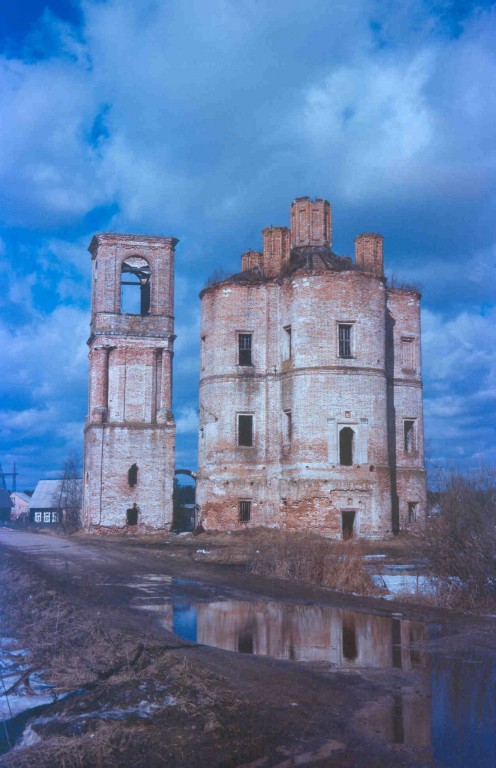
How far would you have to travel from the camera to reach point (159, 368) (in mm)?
40062

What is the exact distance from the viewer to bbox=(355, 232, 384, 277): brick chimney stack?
36.9m

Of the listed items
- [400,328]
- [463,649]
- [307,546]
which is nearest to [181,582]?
[307,546]

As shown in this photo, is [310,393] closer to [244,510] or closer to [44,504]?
[244,510]

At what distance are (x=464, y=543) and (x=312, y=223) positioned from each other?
88.2 feet

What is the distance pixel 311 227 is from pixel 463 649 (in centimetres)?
3014

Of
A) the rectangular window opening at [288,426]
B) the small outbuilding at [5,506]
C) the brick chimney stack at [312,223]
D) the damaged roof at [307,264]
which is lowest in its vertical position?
the small outbuilding at [5,506]

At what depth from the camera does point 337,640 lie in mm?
11203

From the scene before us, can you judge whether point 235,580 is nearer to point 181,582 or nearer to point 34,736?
point 181,582

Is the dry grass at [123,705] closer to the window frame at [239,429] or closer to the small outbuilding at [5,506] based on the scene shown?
the window frame at [239,429]

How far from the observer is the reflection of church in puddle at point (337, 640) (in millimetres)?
7301

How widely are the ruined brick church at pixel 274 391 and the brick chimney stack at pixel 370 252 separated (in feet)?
0.23

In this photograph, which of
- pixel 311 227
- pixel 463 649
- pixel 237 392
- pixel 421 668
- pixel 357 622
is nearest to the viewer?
pixel 421 668

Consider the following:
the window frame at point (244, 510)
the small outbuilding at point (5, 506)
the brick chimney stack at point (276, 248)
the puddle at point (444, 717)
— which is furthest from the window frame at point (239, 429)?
the small outbuilding at point (5, 506)

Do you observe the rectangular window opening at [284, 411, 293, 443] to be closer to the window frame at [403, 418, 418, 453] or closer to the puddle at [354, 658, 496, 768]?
the window frame at [403, 418, 418, 453]
